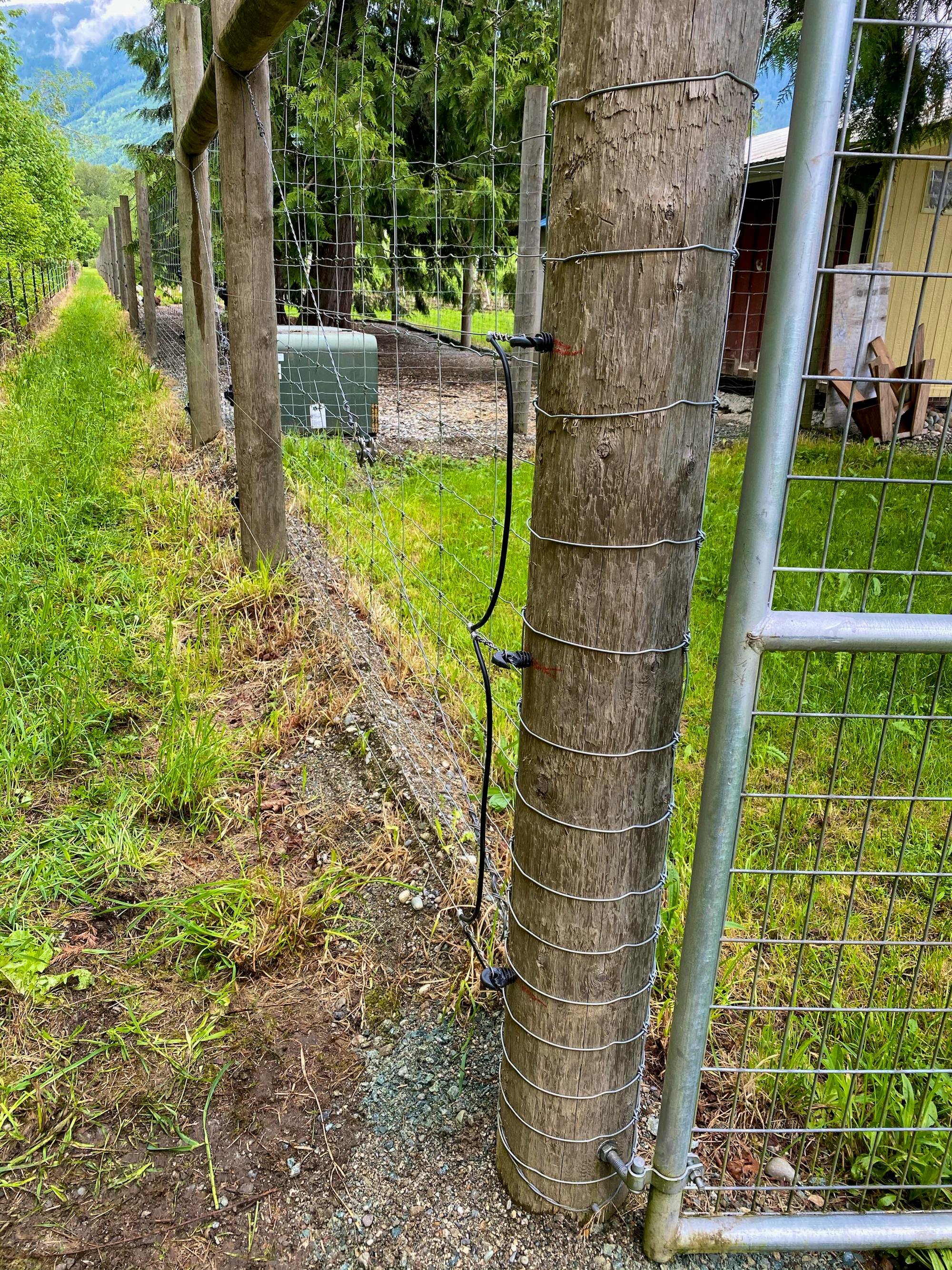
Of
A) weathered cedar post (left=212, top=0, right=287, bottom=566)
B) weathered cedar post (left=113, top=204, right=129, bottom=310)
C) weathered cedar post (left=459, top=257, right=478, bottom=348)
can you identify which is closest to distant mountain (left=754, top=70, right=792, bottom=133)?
weathered cedar post (left=212, top=0, right=287, bottom=566)

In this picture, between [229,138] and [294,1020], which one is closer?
[294,1020]

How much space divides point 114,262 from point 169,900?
28.1 m

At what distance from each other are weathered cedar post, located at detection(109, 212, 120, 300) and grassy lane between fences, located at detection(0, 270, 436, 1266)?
61.5 ft

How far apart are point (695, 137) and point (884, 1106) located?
1572mm

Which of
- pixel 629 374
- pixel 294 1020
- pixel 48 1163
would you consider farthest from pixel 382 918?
pixel 629 374

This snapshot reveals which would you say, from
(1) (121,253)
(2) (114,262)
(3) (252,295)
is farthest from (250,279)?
(2) (114,262)

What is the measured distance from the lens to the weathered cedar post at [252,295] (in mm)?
3811

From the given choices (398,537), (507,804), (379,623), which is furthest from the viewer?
(398,537)

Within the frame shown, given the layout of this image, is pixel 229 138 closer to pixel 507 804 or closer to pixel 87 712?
pixel 87 712

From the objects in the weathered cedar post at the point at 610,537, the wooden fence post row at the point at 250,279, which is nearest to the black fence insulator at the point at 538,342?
the weathered cedar post at the point at 610,537

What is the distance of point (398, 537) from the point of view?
16.3 ft

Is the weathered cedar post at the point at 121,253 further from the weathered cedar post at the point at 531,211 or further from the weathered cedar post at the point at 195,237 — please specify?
the weathered cedar post at the point at 531,211

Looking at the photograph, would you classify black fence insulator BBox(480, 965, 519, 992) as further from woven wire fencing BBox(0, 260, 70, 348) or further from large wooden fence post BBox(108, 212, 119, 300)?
large wooden fence post BBox(108, 212, 119, 300)

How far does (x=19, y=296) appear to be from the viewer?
18.8 m
